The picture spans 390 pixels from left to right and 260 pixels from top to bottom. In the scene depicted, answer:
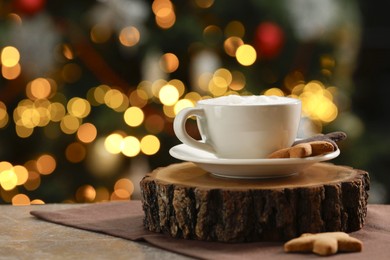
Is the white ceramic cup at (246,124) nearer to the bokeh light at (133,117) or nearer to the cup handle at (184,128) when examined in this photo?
the cup handle at (184,128)

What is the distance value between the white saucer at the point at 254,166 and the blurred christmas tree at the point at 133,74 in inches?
45.0

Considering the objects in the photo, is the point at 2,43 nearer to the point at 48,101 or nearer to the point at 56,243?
the point at 48,101

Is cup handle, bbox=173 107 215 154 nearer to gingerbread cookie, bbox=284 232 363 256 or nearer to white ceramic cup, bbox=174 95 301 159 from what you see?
white ceramic cup, bbox=174 95 301 159

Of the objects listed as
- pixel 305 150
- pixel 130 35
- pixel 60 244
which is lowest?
pixel 60 244

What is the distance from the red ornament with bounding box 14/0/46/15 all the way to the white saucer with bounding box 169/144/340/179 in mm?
1307

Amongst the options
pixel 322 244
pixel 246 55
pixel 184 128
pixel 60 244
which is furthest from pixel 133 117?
pixel 322 244

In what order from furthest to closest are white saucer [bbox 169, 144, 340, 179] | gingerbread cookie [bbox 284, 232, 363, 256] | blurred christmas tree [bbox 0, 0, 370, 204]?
1. blurred christmas tree [bbox 0, 0, 370, 204]
2. white saucer [bbox 169, 144, 340, 179]
3. gingerbread cookie [bbox 284, 232, 363, 256]

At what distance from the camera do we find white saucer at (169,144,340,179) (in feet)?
3.52

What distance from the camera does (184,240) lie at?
3.44ft

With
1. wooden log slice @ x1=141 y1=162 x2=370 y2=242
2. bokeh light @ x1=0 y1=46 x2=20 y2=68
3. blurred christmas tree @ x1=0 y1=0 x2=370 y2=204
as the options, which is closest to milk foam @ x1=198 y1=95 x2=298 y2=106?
wooden log slice @ x1=141 y1=162 x2=370 y2=242

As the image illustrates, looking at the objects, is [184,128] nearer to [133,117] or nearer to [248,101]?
[248,101]

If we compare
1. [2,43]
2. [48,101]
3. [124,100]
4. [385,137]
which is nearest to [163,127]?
[124,100]

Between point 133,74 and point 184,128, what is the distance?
1245mm

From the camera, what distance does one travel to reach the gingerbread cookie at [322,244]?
95cm
